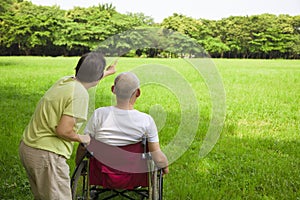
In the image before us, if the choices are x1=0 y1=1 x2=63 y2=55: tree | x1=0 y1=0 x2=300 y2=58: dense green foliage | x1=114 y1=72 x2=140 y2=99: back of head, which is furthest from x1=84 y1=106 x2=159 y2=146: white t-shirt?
x1=0 y1=1 x2=63 y2=55: tree

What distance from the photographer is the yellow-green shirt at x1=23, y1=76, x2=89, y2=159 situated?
84.6 inches

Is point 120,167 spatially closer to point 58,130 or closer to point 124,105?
point 124,105

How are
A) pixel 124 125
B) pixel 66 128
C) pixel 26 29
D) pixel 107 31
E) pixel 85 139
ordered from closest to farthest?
pixel 66 128
pixel 85 139
pixel 124 125
pixel 26 29
pixel 107 31

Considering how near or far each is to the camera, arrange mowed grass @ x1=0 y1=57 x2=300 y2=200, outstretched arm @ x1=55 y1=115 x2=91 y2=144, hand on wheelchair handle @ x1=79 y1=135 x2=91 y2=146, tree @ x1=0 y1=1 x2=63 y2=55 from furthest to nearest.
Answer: tree @ x1=0 y1=1 x2=63 y2=55, mowed grass @ x1=0 y1=57 x2=300 y2=200, hand on wheelchair handle @ x1=79 y1=135 x2=91 y2=146, outstretched arm @ x1=55 y1=115 x2=91 y2=144

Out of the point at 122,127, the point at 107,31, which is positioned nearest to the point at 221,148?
the point at 122,127

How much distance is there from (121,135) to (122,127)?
0.17ft

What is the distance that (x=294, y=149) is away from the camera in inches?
194

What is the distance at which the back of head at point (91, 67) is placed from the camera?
220 cm

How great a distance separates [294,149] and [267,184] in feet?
4.50

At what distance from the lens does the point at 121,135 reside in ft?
7.89

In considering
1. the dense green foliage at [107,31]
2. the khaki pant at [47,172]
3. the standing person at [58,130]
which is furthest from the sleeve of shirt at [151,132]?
the dense green foliage at [107,31]

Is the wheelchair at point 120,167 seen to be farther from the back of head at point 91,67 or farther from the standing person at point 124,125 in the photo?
the back of head at point 91,67

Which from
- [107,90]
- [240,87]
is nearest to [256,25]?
[240,87]

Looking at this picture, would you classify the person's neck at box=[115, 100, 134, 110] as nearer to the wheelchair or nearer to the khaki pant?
the wheelchair
